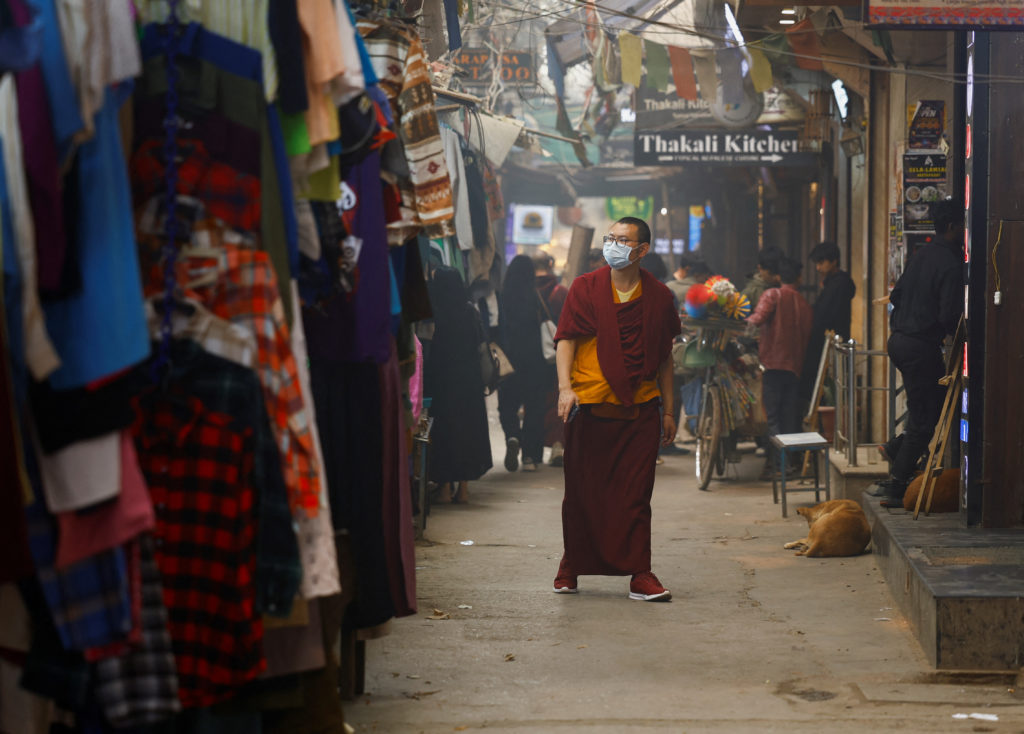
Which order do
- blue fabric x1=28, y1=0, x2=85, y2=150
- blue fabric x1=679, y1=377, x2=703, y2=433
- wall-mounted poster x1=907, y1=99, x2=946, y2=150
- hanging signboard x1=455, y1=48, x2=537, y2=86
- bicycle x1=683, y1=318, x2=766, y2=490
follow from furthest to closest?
hanging signboard x1=455, y1=48, x2=537, y2=86
blue fabric x1=679, y1=377, x2=703, y2=433
bicycle x1=683, y1=318, x2=766, y2=490
wall-mounted poster x1=907, y1=99, x2=946, y2=150
blue fabric x1=28, y1=0, x2=85, y2=150

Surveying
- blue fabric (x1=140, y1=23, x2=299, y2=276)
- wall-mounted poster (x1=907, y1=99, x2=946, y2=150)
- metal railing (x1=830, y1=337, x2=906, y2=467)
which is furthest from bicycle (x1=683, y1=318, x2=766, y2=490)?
blue fabric (x1=140, y1=23, x2=299, y2=276)

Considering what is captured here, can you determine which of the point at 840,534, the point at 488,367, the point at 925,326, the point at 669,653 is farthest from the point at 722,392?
the point at 669,653

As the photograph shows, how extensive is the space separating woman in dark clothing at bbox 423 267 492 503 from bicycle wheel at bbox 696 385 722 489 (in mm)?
2294

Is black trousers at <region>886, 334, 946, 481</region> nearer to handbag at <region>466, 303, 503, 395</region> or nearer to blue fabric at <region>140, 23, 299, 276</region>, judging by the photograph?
handbag at <region>466, 303, 503, 395</region>

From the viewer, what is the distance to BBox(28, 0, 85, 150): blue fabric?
9.05 feet

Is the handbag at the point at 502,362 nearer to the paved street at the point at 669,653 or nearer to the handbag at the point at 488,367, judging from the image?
the handbag at the point at 488,367

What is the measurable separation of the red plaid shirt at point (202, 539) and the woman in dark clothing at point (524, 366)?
9648mm

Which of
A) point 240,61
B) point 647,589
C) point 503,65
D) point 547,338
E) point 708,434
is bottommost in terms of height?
point 647,589

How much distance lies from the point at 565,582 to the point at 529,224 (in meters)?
27.9

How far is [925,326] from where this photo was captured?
7.89m

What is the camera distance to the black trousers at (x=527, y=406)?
12.8m

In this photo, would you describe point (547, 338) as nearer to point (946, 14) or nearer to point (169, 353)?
point (946, 14)

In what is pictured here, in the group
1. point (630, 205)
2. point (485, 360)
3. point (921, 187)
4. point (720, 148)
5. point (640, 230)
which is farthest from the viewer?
point (630, 205)

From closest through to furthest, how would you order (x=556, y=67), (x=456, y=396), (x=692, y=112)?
(x=456, y=396) < (x=692, y=112) < (x=556, y=67)
